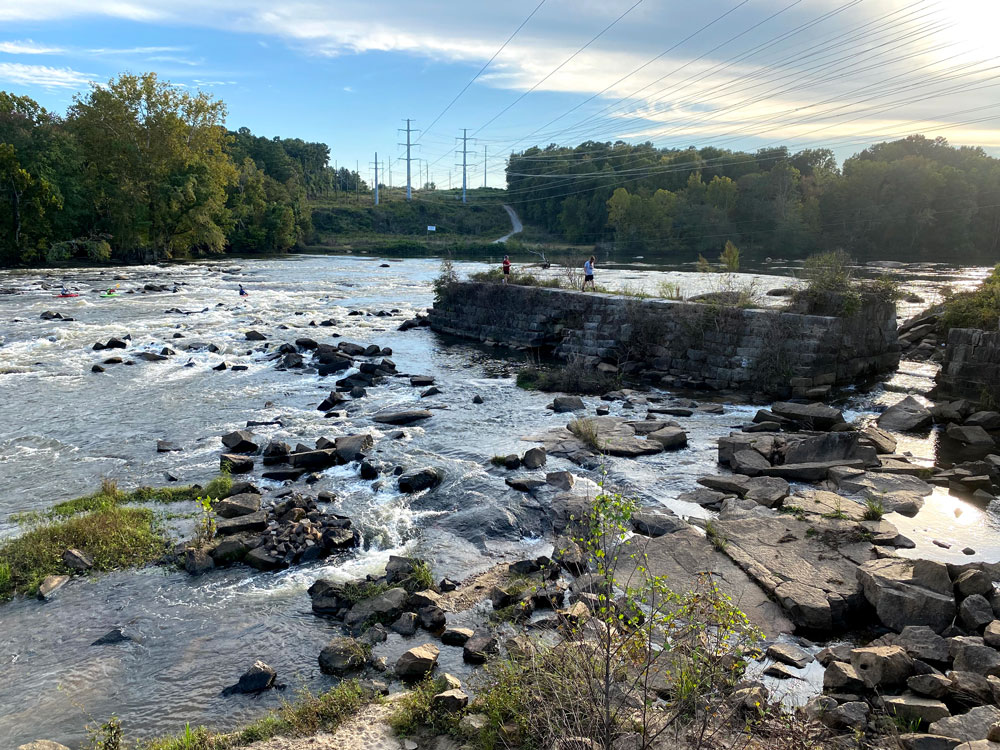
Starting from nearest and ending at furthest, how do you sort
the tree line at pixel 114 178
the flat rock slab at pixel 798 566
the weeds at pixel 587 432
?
the flat rock slab at pixel 798 566
the weeds at pixel 587 432
the tree line at pixel 114 178

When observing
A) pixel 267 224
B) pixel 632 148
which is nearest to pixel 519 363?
pixel 267 224

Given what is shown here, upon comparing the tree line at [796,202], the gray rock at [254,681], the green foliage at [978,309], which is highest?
the tree line at [796,202]

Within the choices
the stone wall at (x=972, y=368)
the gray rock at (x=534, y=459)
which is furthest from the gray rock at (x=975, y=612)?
the stone wall at (x=972, y=368)

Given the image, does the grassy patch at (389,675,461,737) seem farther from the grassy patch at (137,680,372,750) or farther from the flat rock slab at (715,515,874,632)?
the flat rock slab at (715,515,874,632)

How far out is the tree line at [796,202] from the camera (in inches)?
2576

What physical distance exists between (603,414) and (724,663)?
9.64m

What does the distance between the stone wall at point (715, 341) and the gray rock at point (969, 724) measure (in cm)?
1204

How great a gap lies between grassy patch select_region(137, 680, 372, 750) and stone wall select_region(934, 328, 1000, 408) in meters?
15.0

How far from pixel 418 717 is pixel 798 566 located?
4666mm

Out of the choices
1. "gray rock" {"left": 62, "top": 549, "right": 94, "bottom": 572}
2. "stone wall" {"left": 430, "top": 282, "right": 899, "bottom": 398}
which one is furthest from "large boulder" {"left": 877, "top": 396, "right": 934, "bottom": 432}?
"gray rock" {"left": 62, "top": 549, "right": 94, "bottom": 572}

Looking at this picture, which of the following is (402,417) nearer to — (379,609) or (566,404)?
(566,404)

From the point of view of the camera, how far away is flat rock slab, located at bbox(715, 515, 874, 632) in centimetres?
629

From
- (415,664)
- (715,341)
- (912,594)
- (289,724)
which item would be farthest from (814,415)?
(289,724)

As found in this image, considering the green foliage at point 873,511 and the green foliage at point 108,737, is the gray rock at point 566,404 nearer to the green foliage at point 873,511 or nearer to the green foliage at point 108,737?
the green foliage at point 873,511
